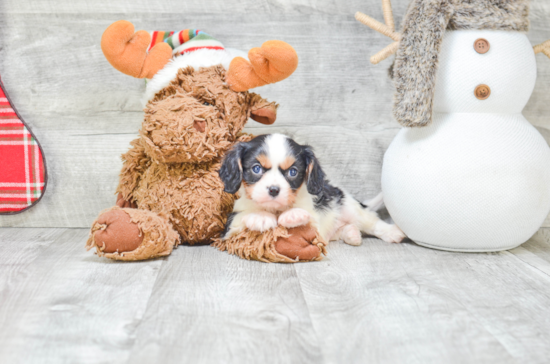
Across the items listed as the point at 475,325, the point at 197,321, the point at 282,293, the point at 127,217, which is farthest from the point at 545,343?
the point at 127,217

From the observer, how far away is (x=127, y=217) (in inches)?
53.6

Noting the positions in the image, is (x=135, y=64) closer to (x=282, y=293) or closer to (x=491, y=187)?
(x=282, y=293)

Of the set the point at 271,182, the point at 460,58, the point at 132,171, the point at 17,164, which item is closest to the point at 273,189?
the point at 271,182

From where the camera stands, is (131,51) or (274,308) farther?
(131,51)

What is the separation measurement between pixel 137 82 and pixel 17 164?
20.5 inches

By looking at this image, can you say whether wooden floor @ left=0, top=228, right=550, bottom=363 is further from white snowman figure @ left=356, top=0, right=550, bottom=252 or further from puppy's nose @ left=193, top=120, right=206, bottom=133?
puppy's nose @ left=193, top=120, right=206, bottom=133

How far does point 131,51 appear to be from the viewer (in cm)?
144

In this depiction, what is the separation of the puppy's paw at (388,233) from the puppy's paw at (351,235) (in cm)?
7

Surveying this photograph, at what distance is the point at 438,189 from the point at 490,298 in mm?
366

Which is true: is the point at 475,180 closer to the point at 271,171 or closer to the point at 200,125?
the point at 271,171

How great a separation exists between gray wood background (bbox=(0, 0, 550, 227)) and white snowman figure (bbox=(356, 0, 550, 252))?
0.44 meters

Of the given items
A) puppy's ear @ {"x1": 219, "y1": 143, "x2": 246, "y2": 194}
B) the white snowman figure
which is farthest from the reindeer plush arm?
the white snowman figure

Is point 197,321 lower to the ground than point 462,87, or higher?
lower

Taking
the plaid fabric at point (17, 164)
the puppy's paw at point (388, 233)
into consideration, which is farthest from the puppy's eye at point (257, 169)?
the plaid fabric at point (17, 164)
